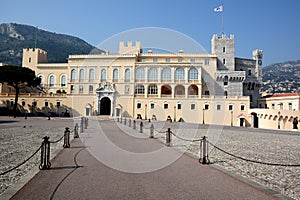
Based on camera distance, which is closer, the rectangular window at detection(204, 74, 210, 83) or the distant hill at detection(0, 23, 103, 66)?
the rectangular window at detection(204, 74, 210, 83)

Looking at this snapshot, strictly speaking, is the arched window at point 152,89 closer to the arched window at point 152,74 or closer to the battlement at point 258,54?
the arched window at point 152,74

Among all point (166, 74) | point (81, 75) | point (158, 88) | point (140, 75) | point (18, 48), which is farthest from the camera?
point (18, 48)

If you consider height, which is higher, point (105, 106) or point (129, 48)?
point (129, 48)

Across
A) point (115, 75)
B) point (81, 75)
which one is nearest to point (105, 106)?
point (115, 75)

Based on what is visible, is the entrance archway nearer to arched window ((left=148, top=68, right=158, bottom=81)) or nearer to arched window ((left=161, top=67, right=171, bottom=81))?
arched window ((left=148, top=68, right=158, bottom=81))

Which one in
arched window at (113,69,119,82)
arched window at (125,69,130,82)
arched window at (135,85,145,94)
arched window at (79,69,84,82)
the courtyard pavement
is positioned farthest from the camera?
arched window at (79,69,84,82)

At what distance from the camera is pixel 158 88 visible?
172ft

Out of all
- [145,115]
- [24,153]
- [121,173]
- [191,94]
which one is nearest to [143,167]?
[121,173]

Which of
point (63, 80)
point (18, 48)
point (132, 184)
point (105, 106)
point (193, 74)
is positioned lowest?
point (132, 184)

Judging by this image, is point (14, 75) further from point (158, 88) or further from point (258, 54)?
point (258, 54)

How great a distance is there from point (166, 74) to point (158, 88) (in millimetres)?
3585

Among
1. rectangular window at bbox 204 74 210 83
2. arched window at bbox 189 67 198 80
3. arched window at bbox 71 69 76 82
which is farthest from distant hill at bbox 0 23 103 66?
arched window at bbox 189 67 198 80

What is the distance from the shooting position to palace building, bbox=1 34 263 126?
163ft

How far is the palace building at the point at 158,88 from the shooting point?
49.8m
